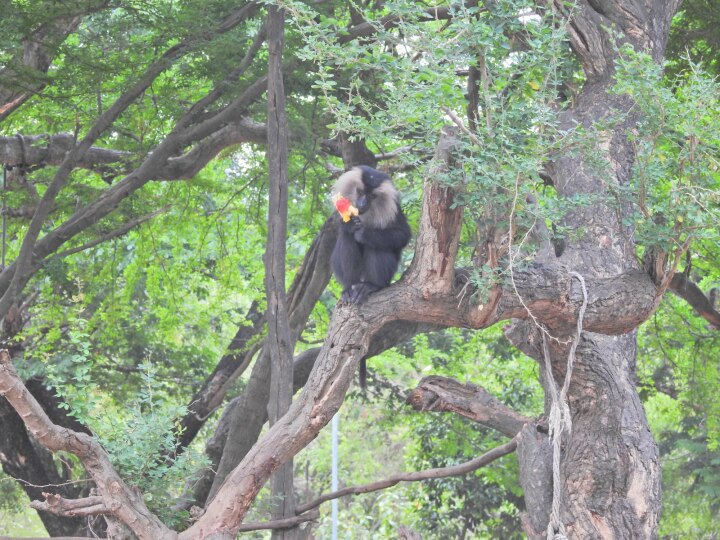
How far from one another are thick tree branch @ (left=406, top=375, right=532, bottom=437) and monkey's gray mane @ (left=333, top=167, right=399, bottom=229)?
3.31ft

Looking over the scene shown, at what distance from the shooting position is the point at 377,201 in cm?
525

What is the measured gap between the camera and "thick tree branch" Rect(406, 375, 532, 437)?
5.30 metres

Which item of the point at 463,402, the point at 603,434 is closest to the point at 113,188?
the point at 463,402

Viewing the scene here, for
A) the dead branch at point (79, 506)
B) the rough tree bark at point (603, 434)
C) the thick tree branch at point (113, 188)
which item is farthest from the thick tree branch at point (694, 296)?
the dead branch at point (79, 506)

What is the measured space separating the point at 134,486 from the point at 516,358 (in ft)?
23.4

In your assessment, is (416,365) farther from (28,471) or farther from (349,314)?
(349,314)

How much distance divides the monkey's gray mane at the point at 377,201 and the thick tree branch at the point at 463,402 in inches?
39.7

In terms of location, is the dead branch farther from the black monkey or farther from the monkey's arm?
the monkey's arm

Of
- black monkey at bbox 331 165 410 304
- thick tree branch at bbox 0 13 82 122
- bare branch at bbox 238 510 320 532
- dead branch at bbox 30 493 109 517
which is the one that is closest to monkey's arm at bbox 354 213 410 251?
black monkey at bbox 331 165 410 304

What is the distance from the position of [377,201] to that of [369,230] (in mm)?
182

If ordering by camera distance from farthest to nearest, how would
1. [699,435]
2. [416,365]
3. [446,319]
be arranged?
[699,435] < [416,365] < [446,319]

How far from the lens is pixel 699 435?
451 inches

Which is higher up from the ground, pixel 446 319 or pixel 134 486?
pixel 446 319

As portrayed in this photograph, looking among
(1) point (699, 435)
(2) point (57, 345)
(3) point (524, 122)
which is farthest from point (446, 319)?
(1) point (699, 435)
